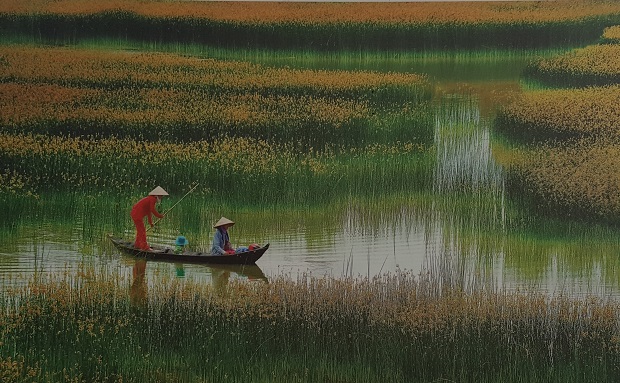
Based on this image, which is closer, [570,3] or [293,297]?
[293,297]

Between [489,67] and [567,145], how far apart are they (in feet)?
1.70

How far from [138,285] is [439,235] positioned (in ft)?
4.51

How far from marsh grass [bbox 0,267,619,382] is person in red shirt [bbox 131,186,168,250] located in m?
0.23

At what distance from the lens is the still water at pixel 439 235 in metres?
4.05

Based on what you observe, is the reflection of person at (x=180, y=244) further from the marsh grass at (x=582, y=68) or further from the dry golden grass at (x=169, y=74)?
the marsh grass at (x=582, y=68)

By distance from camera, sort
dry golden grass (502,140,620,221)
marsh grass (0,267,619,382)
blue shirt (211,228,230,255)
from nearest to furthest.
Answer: marsh grass (0,267,619,382) → blue shirt (211,228,230,255) → dry golden grass (502,140,620,221)

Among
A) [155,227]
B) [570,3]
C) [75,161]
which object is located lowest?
[155,227]

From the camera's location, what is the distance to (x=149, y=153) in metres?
4.19

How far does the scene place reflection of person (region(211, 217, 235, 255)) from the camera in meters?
4.05

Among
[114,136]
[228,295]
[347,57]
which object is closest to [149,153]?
[114,136]

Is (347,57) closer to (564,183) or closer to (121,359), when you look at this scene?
(564,183)

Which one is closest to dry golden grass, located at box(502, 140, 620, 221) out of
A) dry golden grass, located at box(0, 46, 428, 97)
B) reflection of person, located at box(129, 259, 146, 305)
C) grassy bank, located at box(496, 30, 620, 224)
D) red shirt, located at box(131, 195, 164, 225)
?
grassy bank, located at box(496, 30, 620, 224)

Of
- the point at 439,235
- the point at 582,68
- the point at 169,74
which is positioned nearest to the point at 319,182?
the point at 439,235

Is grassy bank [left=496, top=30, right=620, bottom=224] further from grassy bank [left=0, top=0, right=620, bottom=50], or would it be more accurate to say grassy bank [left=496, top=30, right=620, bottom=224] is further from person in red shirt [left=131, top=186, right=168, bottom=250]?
person in red shirt [left=131, top=186, right=168, bottom=250]
